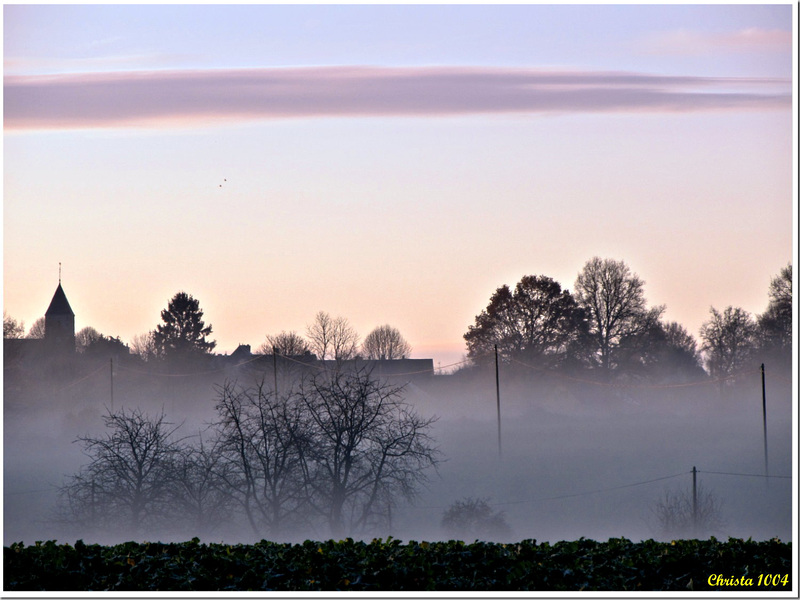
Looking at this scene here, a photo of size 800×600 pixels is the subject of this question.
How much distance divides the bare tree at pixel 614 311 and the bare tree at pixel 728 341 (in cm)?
646

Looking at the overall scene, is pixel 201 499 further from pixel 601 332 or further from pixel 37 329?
pixel 37 329

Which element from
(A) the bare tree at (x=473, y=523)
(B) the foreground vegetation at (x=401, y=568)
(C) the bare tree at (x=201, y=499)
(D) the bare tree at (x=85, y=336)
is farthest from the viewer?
(D) the bare tree at (x=85, y=336)

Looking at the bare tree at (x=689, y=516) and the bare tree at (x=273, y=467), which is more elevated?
the bare tree at (x=273, y=467)

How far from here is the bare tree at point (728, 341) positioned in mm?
57344

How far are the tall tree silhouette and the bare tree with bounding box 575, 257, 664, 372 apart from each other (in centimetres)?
3152

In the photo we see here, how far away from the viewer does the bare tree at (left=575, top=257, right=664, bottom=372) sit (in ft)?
180

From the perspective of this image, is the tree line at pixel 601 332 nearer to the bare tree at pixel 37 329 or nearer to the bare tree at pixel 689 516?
the bare tree at pixel 689 516

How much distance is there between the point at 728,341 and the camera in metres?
59.0

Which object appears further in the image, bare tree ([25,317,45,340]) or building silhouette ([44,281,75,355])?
bare tree ([25,317,45,340])

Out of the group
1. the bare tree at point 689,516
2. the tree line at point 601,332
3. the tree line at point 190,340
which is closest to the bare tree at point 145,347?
the tree line at point 190,340

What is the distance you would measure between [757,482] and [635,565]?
32780mm

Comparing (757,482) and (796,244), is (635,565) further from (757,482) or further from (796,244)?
(757,482)

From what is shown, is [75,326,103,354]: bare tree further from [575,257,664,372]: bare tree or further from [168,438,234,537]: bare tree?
[168,438,234,537]: bare tree

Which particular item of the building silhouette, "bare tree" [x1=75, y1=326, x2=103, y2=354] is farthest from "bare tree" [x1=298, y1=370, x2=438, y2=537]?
"bare tree" [x1=75, y1=326, x2=103, y2=354]
